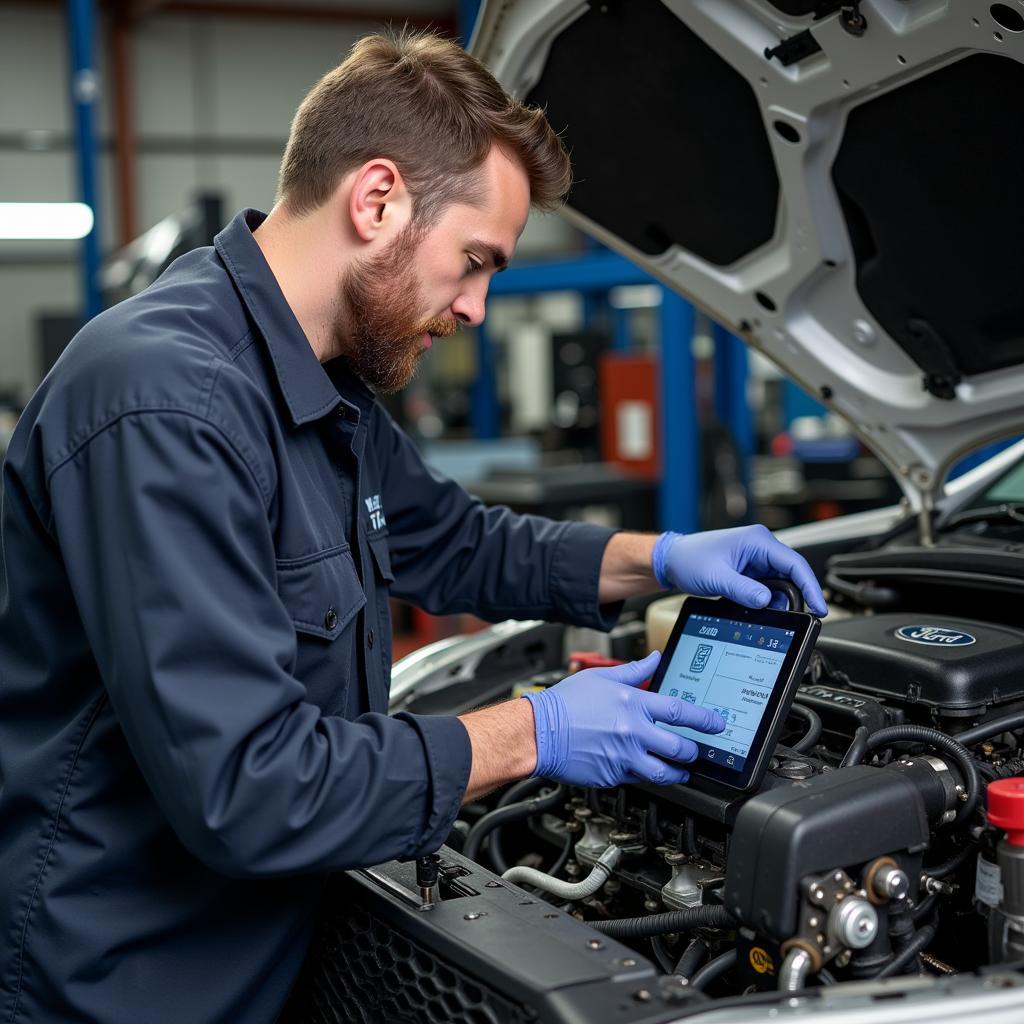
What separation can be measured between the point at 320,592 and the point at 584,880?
455 mm

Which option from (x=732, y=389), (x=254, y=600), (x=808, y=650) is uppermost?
(x=254, y=600)

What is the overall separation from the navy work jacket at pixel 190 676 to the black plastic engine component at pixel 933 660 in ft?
1.86

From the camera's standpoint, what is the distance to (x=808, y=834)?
3.50ft

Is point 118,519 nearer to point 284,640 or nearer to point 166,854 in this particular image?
point 284,640

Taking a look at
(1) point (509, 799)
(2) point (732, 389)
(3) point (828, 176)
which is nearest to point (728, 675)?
(1) point (509, 799)

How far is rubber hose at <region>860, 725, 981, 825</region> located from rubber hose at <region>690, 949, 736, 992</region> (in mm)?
265

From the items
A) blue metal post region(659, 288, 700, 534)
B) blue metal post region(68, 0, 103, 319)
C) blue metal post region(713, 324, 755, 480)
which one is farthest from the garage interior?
blue metal post region(68, 0, 103, 319)

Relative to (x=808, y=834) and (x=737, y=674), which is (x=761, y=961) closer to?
(x=808, y=834)

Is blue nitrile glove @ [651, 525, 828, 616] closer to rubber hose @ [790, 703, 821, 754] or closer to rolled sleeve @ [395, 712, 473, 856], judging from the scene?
rubber hose @ [790, 703, 821, 754]

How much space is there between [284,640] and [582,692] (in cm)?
34

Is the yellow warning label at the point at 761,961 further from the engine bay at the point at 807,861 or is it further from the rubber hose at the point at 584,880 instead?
the rubber hose at the point at 584,880

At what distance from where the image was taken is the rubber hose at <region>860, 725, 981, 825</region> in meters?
1.21

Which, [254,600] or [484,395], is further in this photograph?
[484,395]

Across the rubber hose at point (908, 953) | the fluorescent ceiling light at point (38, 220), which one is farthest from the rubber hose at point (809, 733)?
the fluorescent ceiling light at point (38, 220)
